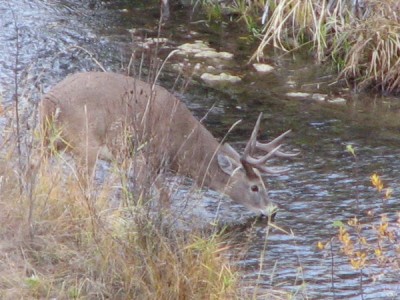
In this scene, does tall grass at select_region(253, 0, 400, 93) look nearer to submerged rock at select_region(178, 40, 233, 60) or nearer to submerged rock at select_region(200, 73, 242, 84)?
submerged rock at select_region(178, 40, 233, 60)

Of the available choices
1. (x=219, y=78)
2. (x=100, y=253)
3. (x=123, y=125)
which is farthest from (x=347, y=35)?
(x=100, y=253)

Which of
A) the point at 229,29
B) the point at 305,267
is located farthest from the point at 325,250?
the point at 229,29

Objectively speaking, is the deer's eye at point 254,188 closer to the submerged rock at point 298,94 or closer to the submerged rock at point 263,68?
the submerged rock at point 298,94

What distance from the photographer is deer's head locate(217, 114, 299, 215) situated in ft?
31.0

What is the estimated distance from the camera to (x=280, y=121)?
11469mm

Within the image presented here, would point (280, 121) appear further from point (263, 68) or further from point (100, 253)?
point (100, 253)

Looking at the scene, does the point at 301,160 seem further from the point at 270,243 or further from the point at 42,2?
the point at 42,2

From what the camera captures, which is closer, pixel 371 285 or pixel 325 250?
pixel 371 285

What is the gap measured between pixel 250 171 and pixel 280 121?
190 cm

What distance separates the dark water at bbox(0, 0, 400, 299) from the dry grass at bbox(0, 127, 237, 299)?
1.39 feet

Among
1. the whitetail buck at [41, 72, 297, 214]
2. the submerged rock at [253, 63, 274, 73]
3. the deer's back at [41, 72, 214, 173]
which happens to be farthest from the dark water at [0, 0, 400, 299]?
the deer's back at [41, 72, 214, 173]

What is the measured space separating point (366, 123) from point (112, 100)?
3.57m

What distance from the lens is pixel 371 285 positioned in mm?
7336

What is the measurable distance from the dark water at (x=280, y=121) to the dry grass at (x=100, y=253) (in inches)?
16.7
